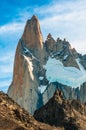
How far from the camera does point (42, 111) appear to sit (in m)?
136

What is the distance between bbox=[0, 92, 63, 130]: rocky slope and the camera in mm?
74125

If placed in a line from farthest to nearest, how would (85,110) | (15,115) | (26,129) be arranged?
(85,110) < (15,115) < (26,129)

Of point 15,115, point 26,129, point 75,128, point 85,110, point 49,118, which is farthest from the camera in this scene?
point 85,110

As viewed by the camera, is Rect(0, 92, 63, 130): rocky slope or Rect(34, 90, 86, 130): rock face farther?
Rect(34, 90, 86, 130): rock face

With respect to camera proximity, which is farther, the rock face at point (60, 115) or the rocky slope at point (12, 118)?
the rock face at point (60, 115)

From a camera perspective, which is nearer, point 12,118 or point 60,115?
point 12,118

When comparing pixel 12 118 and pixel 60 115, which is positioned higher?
pixel 60 115

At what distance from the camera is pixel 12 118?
78125 mm

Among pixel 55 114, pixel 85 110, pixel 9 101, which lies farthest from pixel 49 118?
pixel 9 101

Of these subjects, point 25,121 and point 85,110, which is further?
point 85,110

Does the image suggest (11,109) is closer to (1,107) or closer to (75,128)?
(1,107)

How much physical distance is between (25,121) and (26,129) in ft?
25.7

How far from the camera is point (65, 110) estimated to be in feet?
445

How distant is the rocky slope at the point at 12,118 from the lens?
7412cm
